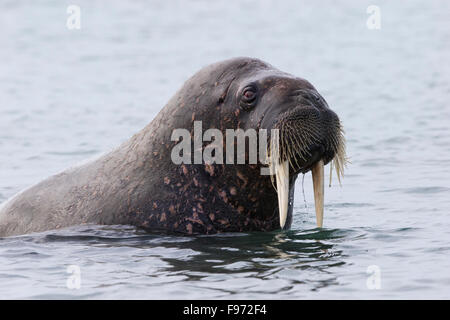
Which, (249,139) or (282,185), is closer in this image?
(282,185)

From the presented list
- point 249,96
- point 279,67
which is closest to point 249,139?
point 249,96

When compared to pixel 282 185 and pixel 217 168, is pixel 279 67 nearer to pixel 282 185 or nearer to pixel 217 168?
pixel 217 168

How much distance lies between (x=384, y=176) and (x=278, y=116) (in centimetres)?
553

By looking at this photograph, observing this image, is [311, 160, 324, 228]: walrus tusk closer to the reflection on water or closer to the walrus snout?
the walrus snout

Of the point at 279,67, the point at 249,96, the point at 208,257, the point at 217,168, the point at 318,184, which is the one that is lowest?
the point at 208,257

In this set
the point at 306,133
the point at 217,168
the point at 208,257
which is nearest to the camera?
the point at 306,133

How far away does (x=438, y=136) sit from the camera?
55.7 ft

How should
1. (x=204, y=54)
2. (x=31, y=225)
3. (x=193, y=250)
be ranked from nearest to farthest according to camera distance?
(x=193, y=250), (x=31, y=225), (x=204, y=54)

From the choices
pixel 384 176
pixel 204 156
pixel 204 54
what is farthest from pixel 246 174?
pixel 204 54

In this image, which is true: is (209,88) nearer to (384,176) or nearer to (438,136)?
(384,176)

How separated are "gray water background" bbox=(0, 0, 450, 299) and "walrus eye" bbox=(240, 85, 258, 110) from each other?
4.14 ft

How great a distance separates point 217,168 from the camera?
9156 millimetres

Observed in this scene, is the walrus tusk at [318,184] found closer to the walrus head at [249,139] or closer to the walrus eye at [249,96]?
the walrus head at [249,139]

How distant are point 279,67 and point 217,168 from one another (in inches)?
646
